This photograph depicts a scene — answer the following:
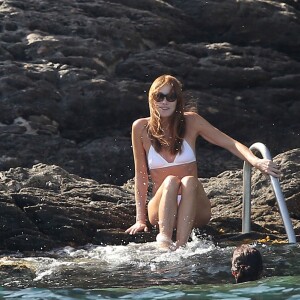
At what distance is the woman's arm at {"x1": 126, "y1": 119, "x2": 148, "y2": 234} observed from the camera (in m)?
8.24

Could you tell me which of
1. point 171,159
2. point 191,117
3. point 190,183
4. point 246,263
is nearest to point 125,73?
point 191,117

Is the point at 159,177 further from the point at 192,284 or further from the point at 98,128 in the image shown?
the point at 98,128

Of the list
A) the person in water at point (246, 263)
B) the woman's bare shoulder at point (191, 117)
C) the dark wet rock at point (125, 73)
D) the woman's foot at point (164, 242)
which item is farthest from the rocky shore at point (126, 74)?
the person in water at point (246, 263)

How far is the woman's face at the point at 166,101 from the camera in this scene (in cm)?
818

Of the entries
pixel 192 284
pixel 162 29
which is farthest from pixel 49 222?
pixel 162 29

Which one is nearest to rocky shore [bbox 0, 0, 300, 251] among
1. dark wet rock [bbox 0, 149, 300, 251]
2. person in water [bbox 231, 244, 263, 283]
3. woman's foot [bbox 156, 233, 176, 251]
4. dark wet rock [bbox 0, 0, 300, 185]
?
dark wet rock [bbox 0, 0, 300, 185]

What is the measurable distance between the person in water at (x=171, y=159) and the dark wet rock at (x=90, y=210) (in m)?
0.32

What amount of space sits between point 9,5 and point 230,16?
3.98m

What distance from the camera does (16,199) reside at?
8.45 metres

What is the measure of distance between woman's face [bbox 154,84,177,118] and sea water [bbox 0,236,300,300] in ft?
3.84

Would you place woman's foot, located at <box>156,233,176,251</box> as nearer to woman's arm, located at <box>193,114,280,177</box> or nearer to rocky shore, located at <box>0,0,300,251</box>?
woman's arm, located at <box>193,114,280,177</box>

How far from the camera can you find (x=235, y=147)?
828 cm

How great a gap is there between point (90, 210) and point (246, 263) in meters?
2.65

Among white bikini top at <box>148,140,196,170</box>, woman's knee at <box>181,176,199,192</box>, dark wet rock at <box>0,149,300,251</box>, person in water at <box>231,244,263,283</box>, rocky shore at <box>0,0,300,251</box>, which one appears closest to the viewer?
person in water at <box>231,244,263,283</box>
